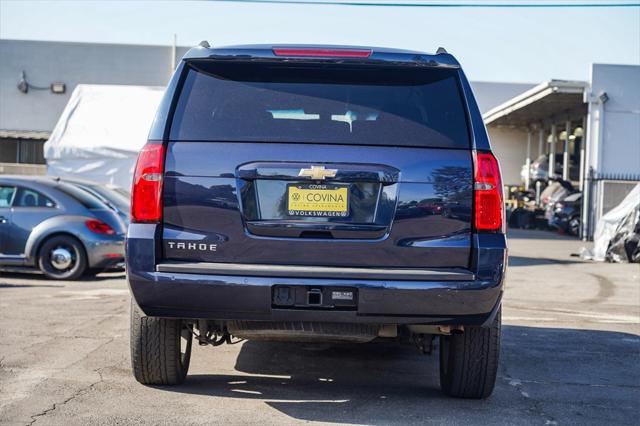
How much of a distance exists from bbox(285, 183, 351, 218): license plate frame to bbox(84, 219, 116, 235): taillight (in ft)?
27.6

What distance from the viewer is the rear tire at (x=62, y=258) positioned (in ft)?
42.5

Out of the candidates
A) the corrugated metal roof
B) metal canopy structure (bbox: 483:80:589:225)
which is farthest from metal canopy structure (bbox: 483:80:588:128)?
the corrugated metal roof

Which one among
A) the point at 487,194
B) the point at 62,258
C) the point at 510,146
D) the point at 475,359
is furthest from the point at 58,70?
the point at 487,194

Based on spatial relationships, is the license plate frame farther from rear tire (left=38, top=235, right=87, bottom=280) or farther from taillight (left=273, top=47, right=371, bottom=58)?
rear tire (left=38, top=235, right=87, bottom=280)

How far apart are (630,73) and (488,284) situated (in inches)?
974

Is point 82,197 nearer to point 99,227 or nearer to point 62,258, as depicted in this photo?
point 99,227

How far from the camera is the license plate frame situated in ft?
16.6

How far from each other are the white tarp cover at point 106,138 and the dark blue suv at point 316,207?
14059mm

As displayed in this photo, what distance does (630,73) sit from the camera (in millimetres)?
28016

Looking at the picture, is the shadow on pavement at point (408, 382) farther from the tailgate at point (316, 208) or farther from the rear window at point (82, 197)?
the rear window at point (82, 197)

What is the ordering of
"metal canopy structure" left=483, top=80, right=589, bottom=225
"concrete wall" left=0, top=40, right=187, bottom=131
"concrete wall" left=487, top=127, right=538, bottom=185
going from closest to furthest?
"metal canopy structure" left=483, top=80, right=589, bottom=225
"concrete wall" left=0, top=40, right=187, bottom=131
"concrete wall" left=487, top=127, right=538, bottom=185

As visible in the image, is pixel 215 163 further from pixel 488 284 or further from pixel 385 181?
pixel 488 284

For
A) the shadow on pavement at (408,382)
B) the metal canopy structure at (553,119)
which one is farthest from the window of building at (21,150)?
the shadow on pavement at (408,382)

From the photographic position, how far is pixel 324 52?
5.32 m
